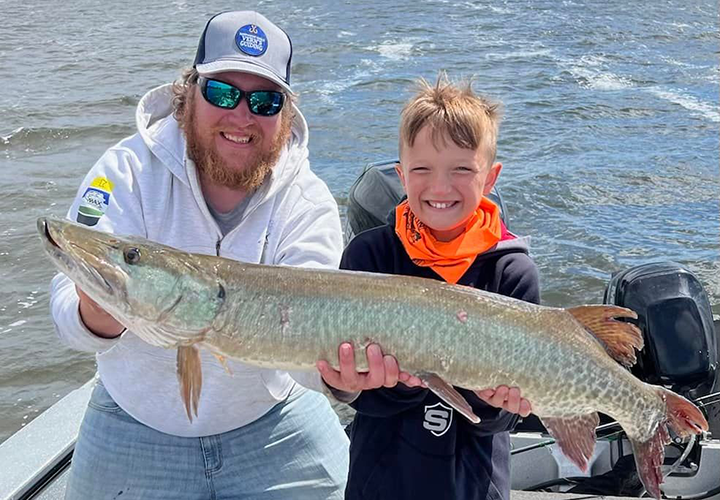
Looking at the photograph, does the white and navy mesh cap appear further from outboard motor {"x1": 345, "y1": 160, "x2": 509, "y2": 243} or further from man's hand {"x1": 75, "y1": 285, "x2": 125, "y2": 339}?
man's hand {"x1": 75, "y1": 285, "x2": 125, "y2": 339}

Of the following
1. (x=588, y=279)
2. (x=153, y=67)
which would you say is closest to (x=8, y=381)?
(x=588, y=279)

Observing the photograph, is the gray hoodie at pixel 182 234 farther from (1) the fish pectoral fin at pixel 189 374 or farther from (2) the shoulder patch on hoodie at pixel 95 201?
(1) the fish pectoral fin at pixel 189 374

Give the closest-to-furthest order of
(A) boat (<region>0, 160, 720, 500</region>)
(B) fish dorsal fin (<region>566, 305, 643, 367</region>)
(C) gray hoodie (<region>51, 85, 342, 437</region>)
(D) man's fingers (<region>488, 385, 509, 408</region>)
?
(D) man's fingers (<region>488, 385, 509, 408</region>) < (B) fish dorsal fin (<region>566, 305, 643, 367</region>) < (C) gray hoodie (<region>51, 85, 342, 437</region>) < (A) boat (<region>0, 160, 720, 500</region>)

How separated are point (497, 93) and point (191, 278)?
13400 mm

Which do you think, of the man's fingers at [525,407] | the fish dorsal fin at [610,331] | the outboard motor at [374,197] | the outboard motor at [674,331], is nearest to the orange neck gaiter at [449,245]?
the fish dorsal fin at [610,331]

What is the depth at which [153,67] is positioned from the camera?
17734mm

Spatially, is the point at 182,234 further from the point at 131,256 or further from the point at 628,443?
the point at 628,443

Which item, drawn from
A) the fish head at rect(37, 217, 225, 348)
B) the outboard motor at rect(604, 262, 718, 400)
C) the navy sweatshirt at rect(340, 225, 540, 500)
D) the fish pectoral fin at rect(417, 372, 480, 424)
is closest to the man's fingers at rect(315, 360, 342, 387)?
the navy sweatshirt at rect(340, 225, 540, 500)

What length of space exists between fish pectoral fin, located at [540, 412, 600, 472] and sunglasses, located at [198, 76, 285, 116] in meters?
1.81

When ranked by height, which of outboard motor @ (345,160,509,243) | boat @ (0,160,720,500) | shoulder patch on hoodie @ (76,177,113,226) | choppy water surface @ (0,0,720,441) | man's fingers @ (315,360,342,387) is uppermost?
shoulder patch on hoodie @ (76,177,113,226)

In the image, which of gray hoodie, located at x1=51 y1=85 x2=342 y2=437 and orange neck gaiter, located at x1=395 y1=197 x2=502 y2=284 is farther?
gray hoodie, located at x1=51 y1=85 x2=342 y2=437

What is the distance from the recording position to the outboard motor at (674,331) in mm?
4062

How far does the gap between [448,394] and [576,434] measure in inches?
21.6

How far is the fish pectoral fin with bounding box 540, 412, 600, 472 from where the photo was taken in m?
2.84
